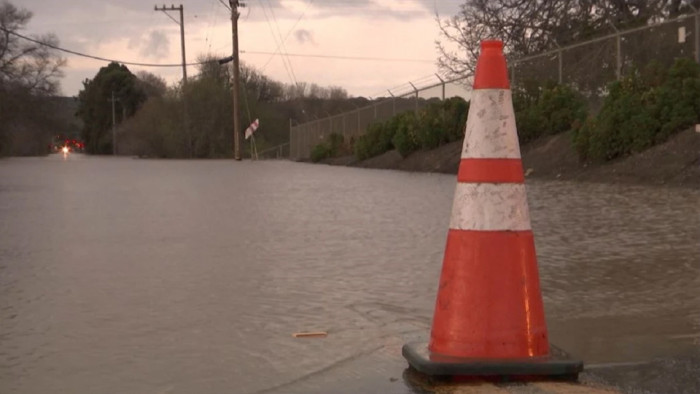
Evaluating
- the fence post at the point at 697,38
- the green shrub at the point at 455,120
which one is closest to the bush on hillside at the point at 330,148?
the green shrub at the point at 455,120

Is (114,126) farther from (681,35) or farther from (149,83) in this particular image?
(681,35)

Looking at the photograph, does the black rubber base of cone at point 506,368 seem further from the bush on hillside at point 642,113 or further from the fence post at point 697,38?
the fence post at point 697,38

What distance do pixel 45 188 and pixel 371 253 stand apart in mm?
13063

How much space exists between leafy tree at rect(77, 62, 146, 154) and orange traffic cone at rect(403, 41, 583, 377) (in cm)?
12802

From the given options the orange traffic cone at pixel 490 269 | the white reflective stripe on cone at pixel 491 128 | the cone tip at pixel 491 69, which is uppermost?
the cone tip at pixel 491 69

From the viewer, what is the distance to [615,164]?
1842 cm

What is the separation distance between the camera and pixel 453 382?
4.59 meters

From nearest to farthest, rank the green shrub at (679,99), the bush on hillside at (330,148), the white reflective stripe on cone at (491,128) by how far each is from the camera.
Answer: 1. the white reflective stripe on cone at (491,128)
2. the green shrub at (679,99)
3. the bush on hillside at (330,148)

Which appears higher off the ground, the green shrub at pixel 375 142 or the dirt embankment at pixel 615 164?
the green shrub at pixel 375 142

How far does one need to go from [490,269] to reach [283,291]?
9.10 feet

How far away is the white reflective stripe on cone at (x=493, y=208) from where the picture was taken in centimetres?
485

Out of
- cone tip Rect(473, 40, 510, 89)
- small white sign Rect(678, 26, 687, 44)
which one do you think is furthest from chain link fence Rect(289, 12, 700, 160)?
cone tip Rect(473, 40, 510, 89)

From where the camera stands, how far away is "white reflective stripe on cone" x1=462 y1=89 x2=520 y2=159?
495 cm

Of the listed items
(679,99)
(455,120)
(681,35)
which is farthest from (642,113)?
(455,120)
